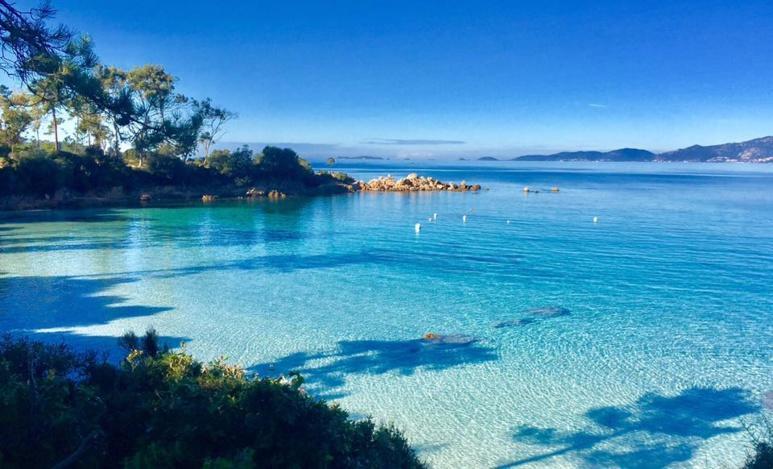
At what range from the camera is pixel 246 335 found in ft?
46.5

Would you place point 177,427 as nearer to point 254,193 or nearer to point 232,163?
point 254,193

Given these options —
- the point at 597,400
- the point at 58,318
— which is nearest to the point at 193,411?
the point at 597,400

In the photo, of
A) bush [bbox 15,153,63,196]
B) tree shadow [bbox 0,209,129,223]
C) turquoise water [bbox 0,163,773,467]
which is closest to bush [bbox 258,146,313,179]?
bush [bbox 15,153,63,196]

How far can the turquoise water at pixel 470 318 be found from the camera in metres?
9.57

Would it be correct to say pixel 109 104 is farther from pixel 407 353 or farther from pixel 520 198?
pixel 520 198

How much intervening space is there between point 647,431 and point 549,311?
7109mm

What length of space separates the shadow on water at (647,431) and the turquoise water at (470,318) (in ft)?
0.12

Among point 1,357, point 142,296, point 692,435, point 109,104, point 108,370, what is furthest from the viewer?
point 142,296

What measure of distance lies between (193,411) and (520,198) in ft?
Result: 189

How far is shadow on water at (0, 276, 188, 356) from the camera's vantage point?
13695mm

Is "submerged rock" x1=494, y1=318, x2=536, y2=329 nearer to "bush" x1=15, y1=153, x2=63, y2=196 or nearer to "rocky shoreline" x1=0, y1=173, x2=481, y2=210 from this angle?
"rocky shoreline" x1=0, y1=173, x2=481, y2=210

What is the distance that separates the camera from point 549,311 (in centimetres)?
1625

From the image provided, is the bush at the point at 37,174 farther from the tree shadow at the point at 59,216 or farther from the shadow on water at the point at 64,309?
the shadow on water at the point at 64,309

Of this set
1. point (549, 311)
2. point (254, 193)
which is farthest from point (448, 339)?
point (254, 193)
